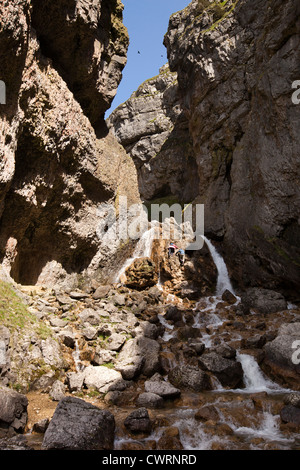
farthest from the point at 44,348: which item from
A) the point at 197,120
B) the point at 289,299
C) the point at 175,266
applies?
the point at 197,120

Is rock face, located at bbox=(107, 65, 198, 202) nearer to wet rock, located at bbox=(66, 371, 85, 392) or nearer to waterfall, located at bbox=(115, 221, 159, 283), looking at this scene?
waterfall, located at bbox=(115, 221, 159, 283)

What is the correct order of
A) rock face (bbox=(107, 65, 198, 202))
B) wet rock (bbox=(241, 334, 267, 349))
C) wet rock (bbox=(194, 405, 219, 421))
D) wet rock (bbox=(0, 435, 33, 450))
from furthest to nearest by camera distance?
rock face (bbox=(107, 65, 198, 202))
wet rock (bbox=(241, 334, 267, 349))
wet rock (bbox=(194, 405, 219, 421))
wet rock (bbox=(0, 435, 33, 450))

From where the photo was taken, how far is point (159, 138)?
51.8m

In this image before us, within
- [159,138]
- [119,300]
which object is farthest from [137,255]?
[159,138]

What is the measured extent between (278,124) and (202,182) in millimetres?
15502

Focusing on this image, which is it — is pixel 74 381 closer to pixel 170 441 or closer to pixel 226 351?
pixel 170 441

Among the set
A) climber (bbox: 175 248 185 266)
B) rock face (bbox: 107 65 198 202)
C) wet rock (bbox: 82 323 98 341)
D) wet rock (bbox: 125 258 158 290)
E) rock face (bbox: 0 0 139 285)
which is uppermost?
rock face (bbox: 107 65 198 202)

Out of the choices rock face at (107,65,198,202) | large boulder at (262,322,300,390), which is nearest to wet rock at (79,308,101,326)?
large boulder at (262,322,300,390)

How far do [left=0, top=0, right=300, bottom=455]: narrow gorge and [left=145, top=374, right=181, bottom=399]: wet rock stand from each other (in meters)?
0.05

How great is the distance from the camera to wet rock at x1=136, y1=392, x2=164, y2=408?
877 cm

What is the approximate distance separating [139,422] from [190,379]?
315 centimetres

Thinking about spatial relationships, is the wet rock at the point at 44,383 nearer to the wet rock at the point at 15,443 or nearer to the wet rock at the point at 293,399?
the wet rock at the point at 15,443

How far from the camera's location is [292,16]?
17078 mm

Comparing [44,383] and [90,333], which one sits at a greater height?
[90,333]
